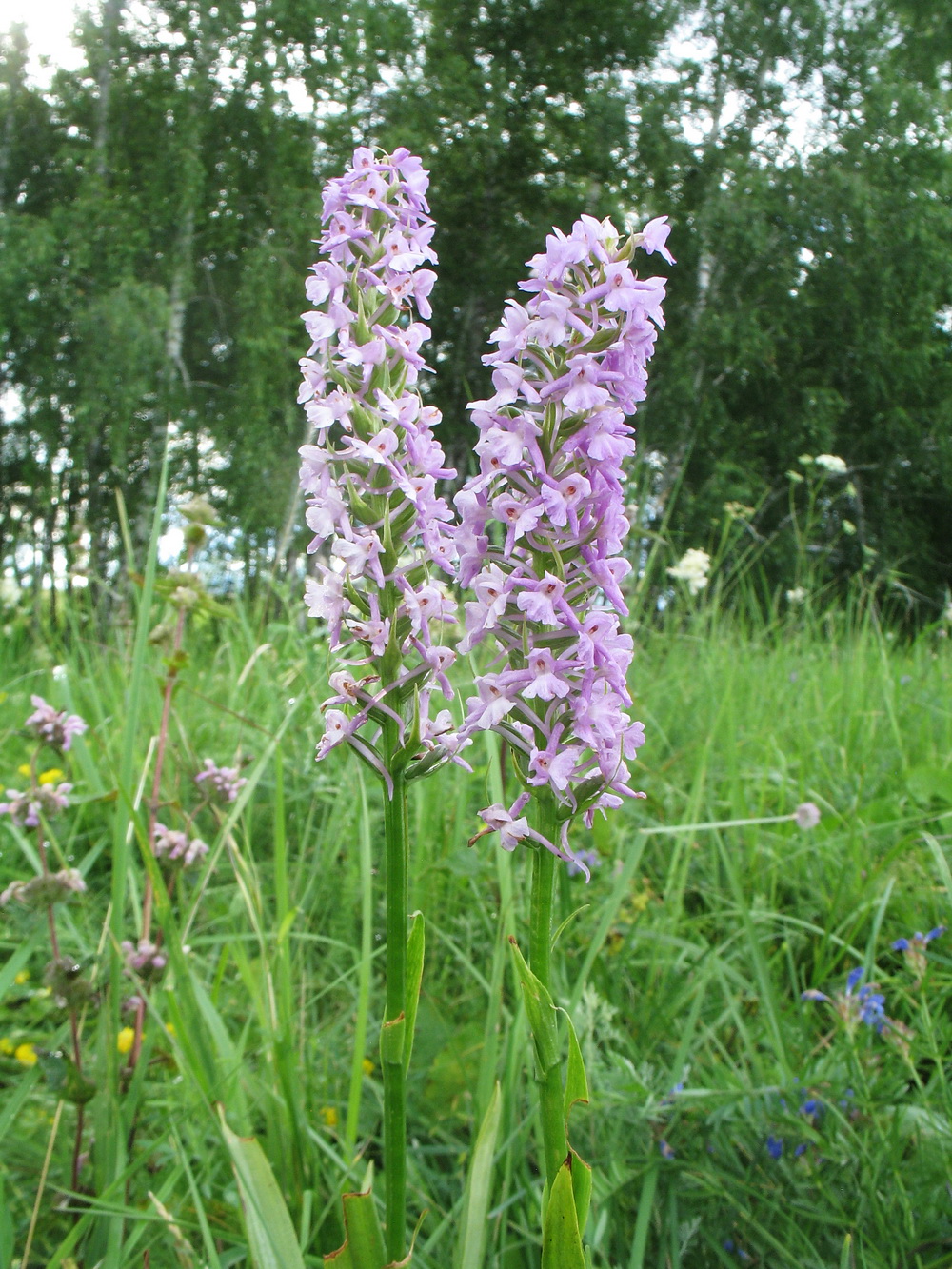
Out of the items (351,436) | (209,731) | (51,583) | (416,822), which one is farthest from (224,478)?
(351,436)

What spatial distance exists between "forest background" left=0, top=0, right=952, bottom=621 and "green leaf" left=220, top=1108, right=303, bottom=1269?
14808 mm

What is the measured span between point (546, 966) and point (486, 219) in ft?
72.7

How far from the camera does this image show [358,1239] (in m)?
1.04

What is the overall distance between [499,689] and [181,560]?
1659 mm

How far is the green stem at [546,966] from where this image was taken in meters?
0.96

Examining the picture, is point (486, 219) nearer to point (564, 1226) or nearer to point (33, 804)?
point (33, 804)

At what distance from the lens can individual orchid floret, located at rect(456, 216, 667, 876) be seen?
0.96 metres

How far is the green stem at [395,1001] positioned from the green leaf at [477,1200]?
10cm

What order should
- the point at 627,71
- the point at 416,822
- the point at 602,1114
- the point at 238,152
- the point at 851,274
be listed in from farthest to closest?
the point at 627,71, the point at 851,274, the point at 238,152, the point at 416,822, the point at 602,1114

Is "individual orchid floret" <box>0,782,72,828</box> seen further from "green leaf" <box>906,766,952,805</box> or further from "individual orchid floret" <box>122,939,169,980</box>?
"green leaf" <box>906,766,952,805</box>

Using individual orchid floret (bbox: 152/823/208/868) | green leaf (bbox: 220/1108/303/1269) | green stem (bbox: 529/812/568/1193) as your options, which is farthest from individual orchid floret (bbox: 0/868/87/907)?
green stem (bbox: 529/812/568/1193)

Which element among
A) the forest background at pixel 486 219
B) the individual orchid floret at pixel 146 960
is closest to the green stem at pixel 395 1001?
the individual orchid floret at pixel 146 960

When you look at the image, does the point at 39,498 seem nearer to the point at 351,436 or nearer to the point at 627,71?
the point at 627,71

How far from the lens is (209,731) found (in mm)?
3539
